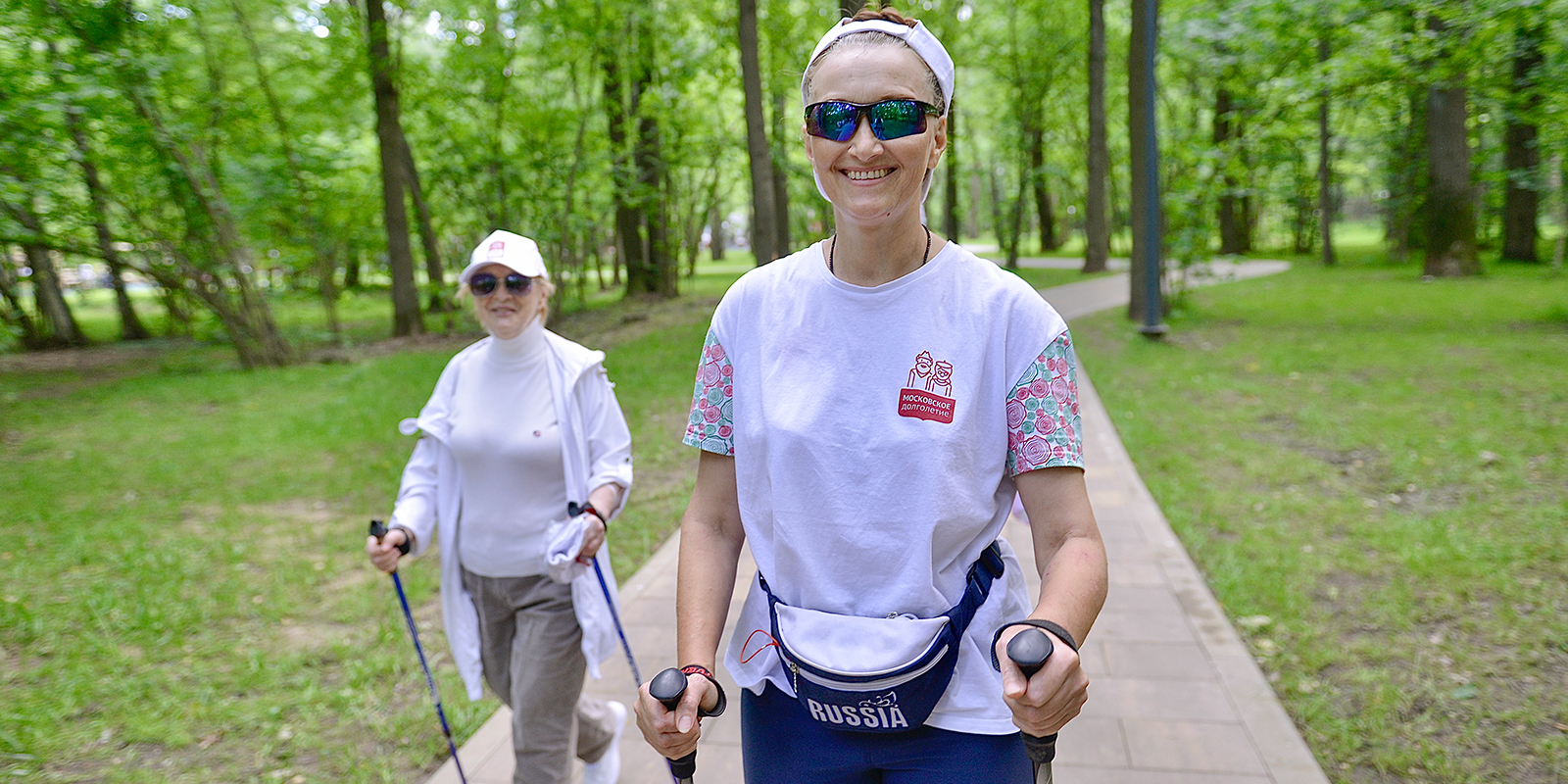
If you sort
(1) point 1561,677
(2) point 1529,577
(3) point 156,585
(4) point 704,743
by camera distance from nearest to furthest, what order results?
(4) point 704,743, (1) point 1561,677, (2) point 1529,577, (3) point 156,585

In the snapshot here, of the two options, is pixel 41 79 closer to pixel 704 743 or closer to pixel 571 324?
pixel 571 324

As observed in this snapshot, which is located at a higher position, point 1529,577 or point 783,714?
point 783,714

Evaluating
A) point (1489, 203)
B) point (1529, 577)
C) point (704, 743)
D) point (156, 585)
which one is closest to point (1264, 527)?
point (1529, 577)

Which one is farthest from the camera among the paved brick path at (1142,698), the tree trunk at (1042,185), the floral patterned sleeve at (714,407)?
the tree trunk at (1042,185)

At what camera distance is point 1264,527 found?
20.3 feet

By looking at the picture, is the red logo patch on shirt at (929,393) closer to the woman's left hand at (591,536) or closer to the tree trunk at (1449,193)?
the woman's left hand at (591,536)

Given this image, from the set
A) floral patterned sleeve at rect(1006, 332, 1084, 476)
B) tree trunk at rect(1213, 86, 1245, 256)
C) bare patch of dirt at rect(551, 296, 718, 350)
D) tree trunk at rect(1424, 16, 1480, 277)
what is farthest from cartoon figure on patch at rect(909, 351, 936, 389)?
tree trunk at rect(1213, 86, 1245, 256)

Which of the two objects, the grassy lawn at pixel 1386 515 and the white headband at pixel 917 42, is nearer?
the white headband at pixel 917 42

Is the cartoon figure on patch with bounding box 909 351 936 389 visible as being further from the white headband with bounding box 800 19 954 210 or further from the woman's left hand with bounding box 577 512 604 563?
the woman's left hand with bounding box 577 512 604 563

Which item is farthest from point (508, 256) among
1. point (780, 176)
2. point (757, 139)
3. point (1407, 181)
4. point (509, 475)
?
point (1407, 181)

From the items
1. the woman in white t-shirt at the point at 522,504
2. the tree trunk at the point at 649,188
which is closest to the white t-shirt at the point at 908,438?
the woman in white t-shirt at the point at 522,504

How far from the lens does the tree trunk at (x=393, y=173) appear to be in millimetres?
15609

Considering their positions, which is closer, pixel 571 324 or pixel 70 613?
pixel 70 613

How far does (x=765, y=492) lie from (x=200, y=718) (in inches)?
159
